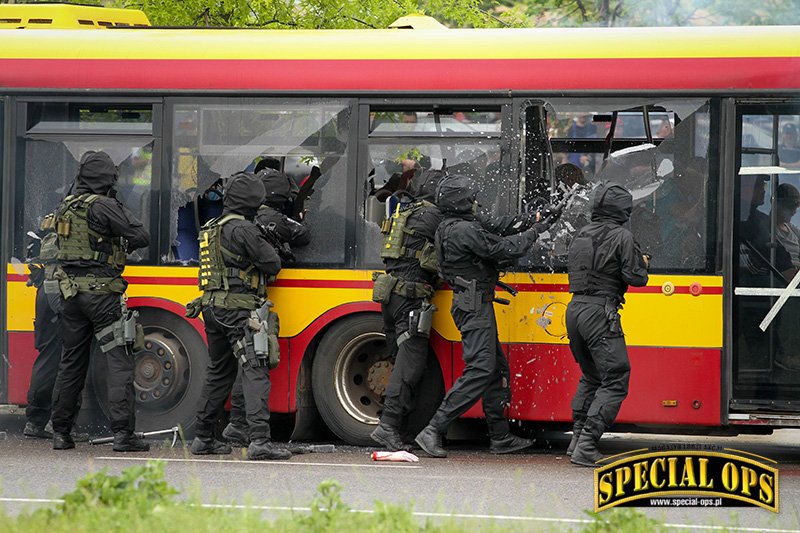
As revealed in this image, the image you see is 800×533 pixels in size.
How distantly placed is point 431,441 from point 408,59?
109 inches

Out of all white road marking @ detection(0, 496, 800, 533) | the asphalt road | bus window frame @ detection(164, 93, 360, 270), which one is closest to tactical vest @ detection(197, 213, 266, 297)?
bus window frame @ detection(164, 93, 360, 270)

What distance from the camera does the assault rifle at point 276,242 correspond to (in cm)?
1028

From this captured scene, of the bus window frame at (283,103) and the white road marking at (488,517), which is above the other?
the bus window frame at (283,103)

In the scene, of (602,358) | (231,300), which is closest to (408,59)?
(231,300)

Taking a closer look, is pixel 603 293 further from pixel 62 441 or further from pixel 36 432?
pixel 36 432

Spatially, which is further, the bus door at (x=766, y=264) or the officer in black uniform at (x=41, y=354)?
the officer in black uniform at (x=41, y=354)

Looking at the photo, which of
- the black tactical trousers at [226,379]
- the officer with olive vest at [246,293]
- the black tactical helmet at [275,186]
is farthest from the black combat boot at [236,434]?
the black tactical helmet at [275,186]

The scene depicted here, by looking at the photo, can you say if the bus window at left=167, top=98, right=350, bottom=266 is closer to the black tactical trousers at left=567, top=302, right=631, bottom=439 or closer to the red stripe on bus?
the red stripe on bus

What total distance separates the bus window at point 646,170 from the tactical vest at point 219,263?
6.45 ft

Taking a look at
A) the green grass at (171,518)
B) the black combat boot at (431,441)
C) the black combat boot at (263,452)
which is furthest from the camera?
the black combat boot at (431,441)

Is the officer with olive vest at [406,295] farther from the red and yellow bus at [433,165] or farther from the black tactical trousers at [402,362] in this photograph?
the red and yellow bus at [433,165]

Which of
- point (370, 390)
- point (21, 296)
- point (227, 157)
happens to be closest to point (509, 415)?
point (370, 390)

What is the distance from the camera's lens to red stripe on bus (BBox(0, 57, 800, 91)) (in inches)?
388

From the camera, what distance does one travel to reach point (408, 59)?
408 inches
